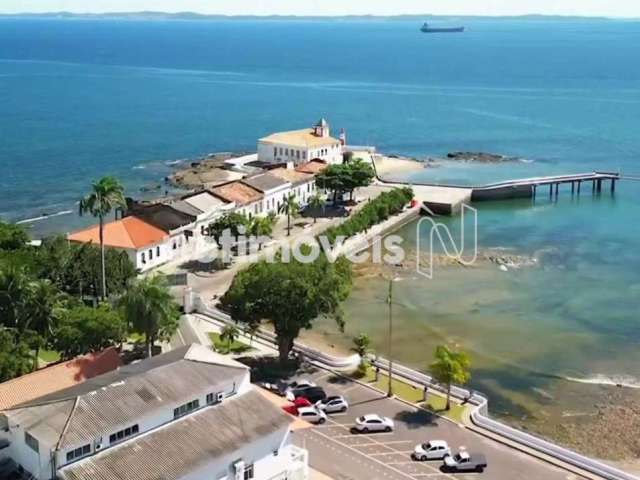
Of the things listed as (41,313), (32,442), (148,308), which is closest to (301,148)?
(148,308)

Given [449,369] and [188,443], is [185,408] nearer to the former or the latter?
[188,443]

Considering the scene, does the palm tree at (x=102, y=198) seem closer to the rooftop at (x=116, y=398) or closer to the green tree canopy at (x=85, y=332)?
the green tree canopy at (x=85, y=332)

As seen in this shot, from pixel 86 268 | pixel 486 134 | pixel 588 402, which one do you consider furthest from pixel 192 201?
pixel 486 134

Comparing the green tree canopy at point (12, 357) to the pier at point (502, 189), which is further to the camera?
the pier at point (502, 189)

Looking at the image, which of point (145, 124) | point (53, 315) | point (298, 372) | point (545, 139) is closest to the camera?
point (53, 315)

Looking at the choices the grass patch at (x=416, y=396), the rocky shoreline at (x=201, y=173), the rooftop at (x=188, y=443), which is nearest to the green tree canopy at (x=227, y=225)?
the grass patch at (x=416, y=396)

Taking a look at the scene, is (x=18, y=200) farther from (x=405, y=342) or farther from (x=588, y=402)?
(x=588, y=402)
